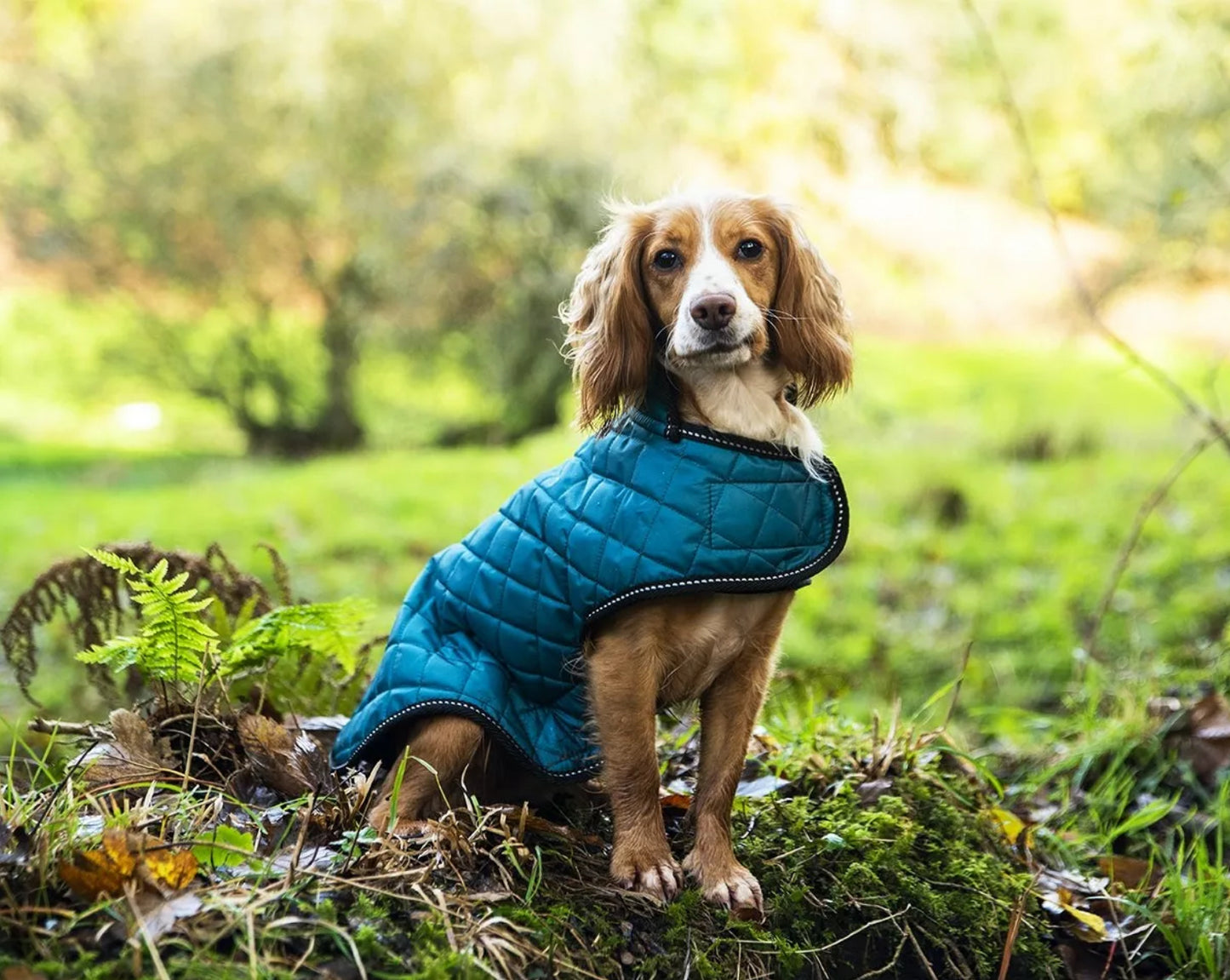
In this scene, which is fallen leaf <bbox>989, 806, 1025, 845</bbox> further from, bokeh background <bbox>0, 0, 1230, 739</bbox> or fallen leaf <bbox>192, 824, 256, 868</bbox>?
bokeh background <bbox>0, 0, 1230, 739</bbox>

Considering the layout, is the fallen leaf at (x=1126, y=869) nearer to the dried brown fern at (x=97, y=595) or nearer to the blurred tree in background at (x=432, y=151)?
the dried brown fern at (x=97, y=595)

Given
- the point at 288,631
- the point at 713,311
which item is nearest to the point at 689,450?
the point at 713,311

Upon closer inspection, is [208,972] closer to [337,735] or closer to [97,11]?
[337,735]

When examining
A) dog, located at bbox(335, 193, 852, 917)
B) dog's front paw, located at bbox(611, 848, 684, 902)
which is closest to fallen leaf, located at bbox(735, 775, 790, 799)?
dog, located at bbox(335, 193, 852, 917)

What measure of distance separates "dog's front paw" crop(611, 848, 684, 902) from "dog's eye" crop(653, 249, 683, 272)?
1.34 meters

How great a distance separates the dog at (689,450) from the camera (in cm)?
267

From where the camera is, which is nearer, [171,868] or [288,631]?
[171,868]

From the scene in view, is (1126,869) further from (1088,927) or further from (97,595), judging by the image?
(97,595)

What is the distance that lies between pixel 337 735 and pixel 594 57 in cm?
1154

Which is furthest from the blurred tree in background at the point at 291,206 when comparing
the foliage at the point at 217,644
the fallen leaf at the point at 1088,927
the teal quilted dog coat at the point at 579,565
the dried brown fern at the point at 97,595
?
the fallen leaf at the point at 1088,927

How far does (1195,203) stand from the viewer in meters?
6.94

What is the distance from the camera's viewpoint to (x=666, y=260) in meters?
2.88

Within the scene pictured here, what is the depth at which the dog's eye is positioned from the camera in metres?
2.86

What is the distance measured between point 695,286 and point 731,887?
1320mm
